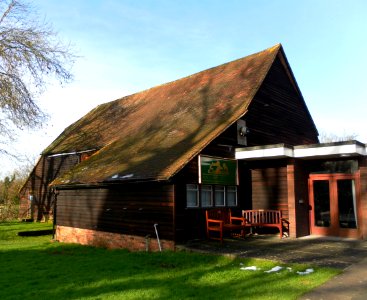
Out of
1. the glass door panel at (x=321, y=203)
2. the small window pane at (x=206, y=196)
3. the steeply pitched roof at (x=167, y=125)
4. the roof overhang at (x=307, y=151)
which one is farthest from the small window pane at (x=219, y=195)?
the glass door panel at (x=321, y=203)

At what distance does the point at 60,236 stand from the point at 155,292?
12.3 m

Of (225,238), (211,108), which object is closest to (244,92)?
(211,108)

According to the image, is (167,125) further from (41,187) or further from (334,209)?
(41,187)

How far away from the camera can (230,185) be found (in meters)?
14.6

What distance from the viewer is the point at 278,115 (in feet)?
58.7

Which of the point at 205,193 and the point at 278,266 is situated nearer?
the point at 278,266

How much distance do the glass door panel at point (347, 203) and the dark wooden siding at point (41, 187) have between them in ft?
56.2

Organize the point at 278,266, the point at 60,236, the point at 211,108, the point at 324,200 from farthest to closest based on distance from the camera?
1. the point at 60,236
2. the point at 211,108
3. the point at 324,200
4. the point at 278,266

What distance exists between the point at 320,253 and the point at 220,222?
10.7ft

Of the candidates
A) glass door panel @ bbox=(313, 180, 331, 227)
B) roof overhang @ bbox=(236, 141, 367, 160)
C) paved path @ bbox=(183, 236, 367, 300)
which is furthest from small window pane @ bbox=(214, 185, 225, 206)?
glass door panel @ bbox=(313, 180, 331, 227)

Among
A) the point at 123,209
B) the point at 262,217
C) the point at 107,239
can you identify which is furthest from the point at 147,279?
the point at 262,217

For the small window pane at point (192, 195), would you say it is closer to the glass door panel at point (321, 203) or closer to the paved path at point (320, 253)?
the paved path at point (320, 253)

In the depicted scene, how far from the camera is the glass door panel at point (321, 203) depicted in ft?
46.8

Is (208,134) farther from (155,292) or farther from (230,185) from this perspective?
(155,292)
